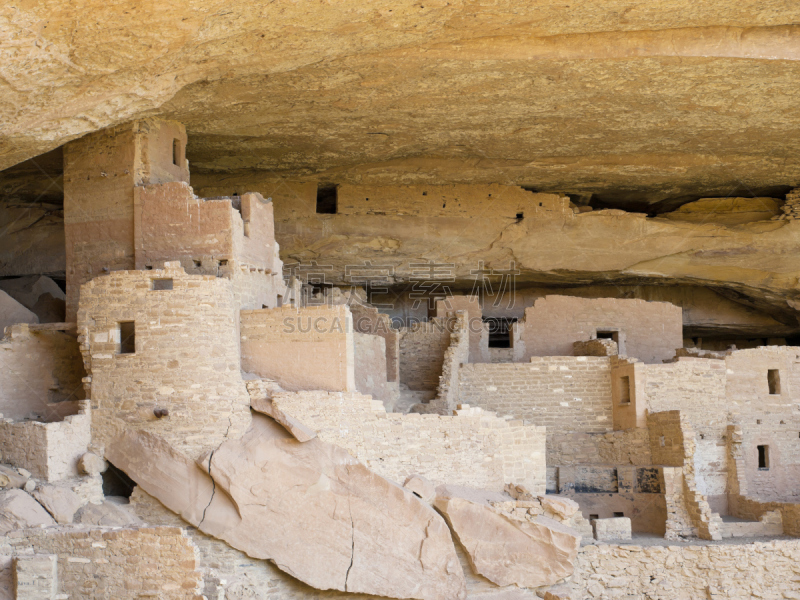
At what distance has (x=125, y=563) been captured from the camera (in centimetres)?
993

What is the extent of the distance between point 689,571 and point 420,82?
8469 millimetres

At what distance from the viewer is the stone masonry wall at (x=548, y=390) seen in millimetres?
15914

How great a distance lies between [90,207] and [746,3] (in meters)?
10.2

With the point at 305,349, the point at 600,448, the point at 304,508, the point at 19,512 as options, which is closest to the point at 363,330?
the point at 305,349

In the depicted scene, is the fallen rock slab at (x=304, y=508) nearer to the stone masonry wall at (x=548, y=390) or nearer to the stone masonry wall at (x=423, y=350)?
the stone masonry wall at (x=548, y=390)

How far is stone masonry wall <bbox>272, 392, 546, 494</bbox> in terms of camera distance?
12000mm

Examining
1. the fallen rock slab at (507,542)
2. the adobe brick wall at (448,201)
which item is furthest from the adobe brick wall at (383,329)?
the fallen rock slab at (507,542)

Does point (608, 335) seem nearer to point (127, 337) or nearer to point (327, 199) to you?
point (327, 199)

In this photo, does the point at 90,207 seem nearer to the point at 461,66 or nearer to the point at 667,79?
the point at 461,66

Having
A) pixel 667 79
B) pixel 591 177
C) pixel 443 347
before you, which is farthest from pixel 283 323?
pixel 591 177

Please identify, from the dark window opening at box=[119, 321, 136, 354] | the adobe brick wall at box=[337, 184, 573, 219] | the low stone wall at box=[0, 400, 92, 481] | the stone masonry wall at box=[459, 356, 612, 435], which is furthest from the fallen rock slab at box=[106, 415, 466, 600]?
the adobe brick wall at box=[337, 184, 573, 219]

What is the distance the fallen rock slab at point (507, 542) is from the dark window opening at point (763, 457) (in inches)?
224

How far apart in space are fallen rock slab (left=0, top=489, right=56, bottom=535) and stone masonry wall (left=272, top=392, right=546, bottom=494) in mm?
3159

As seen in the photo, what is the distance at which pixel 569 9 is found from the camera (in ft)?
37.1
